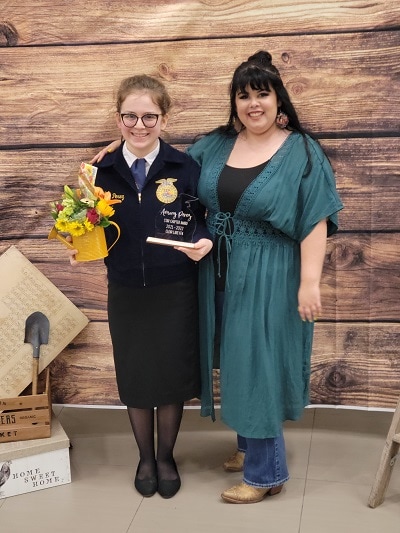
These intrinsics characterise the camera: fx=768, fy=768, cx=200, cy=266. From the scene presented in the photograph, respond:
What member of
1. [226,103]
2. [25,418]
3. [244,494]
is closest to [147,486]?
[244,494]

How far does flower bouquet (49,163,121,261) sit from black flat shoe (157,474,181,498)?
794mm

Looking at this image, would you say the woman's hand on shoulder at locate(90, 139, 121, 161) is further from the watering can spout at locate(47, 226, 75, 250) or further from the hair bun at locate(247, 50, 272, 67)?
the hair bun at locate(247, 50, 272, 67)

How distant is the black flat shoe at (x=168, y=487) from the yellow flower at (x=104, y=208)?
92 cm

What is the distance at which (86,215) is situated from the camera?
216cm

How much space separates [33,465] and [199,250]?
94 cm

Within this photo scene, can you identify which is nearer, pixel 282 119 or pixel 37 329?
pixel 282 119

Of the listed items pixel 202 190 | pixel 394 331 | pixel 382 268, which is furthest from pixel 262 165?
pixel 394 331

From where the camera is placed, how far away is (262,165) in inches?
87.2

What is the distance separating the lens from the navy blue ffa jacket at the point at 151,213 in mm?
2268

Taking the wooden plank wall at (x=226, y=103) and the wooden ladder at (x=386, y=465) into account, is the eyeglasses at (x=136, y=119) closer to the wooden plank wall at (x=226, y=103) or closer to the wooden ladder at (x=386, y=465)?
the wooden plank wall at (x=226, y=103)

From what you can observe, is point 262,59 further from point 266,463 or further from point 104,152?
point 266,463

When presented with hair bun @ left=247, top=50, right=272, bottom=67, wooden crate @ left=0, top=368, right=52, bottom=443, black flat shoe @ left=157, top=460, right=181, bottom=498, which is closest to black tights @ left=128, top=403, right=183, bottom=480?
black flat shoe @ left=157, top=460, right=181, bottom=498

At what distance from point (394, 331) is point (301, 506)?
2.32ft

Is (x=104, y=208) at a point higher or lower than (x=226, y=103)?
lower
